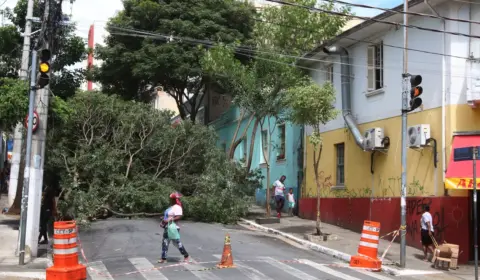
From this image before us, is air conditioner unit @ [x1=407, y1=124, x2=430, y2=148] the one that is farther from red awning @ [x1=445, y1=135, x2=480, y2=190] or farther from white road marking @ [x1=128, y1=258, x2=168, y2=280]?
white road marking @ [x1=128, y1=258, x2=168, y2=280]

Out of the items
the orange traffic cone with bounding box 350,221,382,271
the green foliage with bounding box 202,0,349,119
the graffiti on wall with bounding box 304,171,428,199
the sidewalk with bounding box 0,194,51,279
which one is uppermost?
the green foliage with bounding box 202,0,349,119

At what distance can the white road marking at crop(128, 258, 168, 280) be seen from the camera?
1022 cm

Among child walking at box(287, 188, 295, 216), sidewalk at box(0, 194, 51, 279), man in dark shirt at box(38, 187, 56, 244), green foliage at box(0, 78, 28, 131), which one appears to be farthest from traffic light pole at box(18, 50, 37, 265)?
child walking at box(287, 188, 295, 216)

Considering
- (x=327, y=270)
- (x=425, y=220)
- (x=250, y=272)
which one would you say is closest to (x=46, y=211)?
(x=250, y=272)

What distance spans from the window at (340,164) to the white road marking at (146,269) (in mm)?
9776

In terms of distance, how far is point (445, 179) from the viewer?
13984mm

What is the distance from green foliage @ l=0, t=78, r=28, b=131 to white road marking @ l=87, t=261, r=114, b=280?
4.85m

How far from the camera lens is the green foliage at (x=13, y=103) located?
46.1 ft

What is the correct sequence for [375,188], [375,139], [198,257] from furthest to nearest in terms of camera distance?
[375,188] < [375,139] < [198,257]

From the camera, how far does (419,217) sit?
1518cm

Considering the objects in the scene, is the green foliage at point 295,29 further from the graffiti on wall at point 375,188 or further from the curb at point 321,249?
the curb at point 321,249

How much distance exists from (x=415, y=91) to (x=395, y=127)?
396 cm

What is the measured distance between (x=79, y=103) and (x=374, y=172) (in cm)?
1061

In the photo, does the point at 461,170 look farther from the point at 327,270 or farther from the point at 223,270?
the point at 223,270
